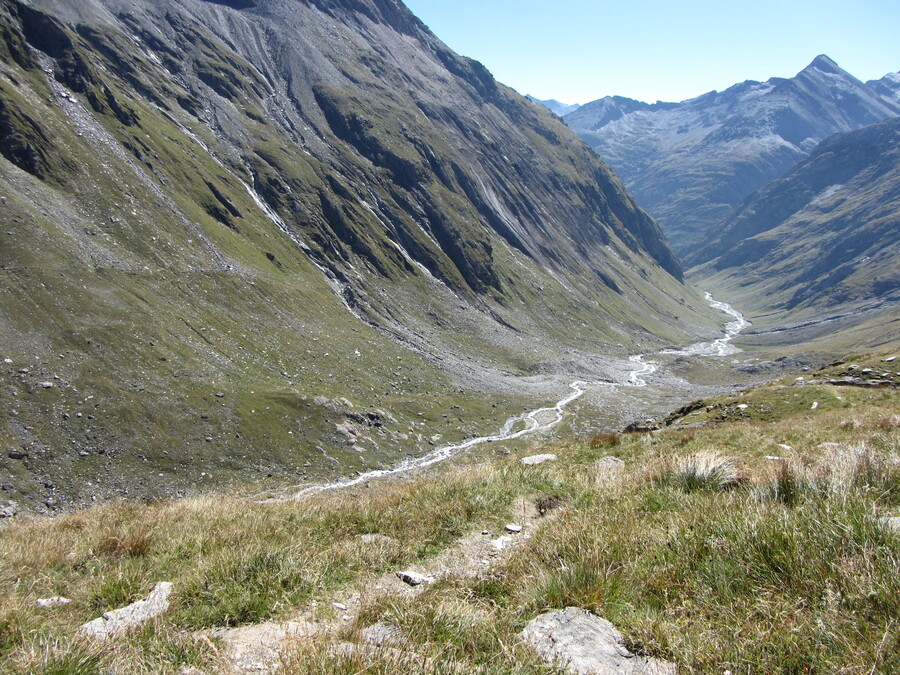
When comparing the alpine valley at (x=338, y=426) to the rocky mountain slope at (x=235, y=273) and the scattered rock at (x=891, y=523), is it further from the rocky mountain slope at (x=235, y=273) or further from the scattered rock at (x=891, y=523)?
the rocky mountain slope at (x=235, y=273)

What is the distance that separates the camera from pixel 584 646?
388cm

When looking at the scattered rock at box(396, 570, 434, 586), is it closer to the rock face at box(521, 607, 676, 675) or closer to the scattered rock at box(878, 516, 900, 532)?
the rock face at box(521, 607, 676, 675)

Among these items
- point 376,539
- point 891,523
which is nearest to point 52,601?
point 376,539

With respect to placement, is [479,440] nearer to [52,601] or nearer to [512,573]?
[512,573]

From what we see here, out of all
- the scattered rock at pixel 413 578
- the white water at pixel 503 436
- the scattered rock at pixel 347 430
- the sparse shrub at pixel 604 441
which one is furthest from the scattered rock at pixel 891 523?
the scattered rock at pixel 347 430

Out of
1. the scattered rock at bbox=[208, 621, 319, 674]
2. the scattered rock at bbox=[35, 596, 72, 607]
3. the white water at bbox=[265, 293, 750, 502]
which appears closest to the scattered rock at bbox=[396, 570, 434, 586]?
the scattered rock at bbox=[208, 621, 319, 674]

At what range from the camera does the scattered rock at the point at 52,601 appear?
5.25m

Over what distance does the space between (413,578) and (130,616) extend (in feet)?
9.43

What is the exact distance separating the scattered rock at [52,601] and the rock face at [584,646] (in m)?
5.04

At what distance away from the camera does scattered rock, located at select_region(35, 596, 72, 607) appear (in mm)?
5250

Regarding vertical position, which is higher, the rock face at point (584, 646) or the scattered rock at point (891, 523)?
the scattered rock at point (891, 523)

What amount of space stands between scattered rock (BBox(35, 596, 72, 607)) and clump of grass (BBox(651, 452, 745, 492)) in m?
8.11

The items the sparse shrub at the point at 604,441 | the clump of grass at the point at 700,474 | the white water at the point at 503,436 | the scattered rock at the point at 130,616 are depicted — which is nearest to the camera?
the scattered rock at the point at 130,616

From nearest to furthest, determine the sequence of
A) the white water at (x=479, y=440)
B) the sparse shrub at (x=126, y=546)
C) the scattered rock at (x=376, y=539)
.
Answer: the scattered rock at (x=376, y=539)
the sparse shrub at (x=126, y=546)
the white water at (x=479, y=440)
